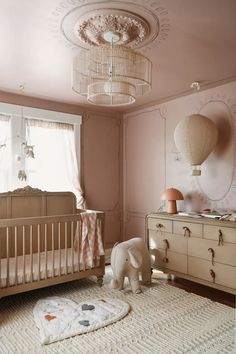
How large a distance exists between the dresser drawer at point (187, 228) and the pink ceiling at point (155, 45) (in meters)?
1.62

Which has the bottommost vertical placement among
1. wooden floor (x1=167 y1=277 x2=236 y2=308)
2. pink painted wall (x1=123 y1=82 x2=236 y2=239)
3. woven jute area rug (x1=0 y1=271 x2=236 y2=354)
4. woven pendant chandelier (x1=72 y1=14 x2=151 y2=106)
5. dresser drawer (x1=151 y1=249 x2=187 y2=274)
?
wooden floor (x1=167 y1=277 x2=236 y2=308)

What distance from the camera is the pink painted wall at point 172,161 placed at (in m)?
3.49

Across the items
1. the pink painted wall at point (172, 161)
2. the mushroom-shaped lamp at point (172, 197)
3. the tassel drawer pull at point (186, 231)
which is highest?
the pink painted wall at point (172, 161)

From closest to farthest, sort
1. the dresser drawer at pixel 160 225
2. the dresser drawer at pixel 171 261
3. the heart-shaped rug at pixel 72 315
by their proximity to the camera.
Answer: the heart-shaped rug at pixel 72 315 → the dresser drawer at pixel 171 261 → the dresser drawer at pixel 160 225

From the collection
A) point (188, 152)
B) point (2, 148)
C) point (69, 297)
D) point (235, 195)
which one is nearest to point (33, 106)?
point (2, 148)

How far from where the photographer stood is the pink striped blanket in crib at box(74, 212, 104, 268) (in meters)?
3.16

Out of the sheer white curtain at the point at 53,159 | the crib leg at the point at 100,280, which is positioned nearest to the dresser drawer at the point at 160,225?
the crib leg at the point at 100,280

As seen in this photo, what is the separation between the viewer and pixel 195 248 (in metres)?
3.18

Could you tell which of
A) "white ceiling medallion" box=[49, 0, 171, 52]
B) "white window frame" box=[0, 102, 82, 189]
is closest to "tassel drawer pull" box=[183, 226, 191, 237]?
"white ceiling medallion" box=[49, 0, 171, 52]

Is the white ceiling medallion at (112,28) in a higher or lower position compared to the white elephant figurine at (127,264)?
higher

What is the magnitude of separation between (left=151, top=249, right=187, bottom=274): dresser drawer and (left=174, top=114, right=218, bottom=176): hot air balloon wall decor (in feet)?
3.53

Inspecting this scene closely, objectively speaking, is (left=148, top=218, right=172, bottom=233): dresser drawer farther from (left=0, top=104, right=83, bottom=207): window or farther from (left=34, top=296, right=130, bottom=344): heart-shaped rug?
(left=0, top=104, right=83, bottom=207): window

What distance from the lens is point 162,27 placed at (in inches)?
89.8

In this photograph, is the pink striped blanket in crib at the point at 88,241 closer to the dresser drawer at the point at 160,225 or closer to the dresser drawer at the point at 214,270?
the dresser drawer at the point at 160,225
